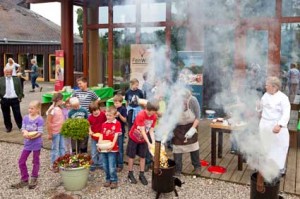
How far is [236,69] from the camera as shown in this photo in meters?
9.13

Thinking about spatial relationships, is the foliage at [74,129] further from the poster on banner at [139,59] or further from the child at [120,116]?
the poster on banner at [139,59]

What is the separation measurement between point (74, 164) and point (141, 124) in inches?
45.0

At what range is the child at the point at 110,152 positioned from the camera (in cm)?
482

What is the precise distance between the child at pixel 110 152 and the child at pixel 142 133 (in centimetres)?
26

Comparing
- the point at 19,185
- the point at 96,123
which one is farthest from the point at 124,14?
the point at 19,185

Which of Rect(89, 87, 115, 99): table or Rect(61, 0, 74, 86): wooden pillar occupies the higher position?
Rect(61, 0, 74, 86): wooden pillar

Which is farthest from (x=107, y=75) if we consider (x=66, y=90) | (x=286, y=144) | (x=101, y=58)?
(x=286, y=144)

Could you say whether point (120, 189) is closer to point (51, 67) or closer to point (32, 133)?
point (32, 133)

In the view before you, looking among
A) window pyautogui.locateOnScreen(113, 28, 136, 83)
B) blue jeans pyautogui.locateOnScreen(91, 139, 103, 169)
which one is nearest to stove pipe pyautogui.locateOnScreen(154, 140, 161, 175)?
blue jeans pyautogui.locateOnScreen(91, 139, 103, 169)

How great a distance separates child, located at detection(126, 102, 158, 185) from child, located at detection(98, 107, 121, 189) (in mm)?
259

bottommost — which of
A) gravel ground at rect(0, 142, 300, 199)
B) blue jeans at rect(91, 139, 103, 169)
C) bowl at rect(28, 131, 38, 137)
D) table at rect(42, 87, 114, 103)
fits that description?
gravel ground at rect(0, 142, 300, 199)

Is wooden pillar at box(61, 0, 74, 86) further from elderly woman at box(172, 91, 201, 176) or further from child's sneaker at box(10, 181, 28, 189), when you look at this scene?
elderly woman at box(172, 91, 201, 176)

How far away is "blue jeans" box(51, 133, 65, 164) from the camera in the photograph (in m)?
5.50

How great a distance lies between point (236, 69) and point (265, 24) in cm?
146
